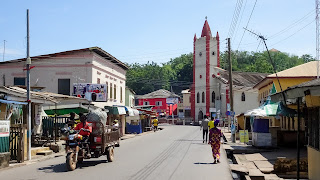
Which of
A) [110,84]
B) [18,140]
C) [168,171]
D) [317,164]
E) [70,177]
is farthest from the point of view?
[110,84]

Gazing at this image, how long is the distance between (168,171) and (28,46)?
8.92 meters

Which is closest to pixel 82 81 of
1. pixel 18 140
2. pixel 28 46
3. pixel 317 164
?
pixel 28 46

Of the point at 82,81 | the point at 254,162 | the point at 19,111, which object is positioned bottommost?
the point at 254,162

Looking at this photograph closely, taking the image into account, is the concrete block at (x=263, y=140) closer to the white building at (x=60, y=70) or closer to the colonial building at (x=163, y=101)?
the white building at (x=60, y=70)

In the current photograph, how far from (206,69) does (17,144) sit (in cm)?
6565

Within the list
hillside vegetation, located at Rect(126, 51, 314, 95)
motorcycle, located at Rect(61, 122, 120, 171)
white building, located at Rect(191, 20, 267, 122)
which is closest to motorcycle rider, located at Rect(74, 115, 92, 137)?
motorcycle, located at Rect(61, 122, 120, 171)

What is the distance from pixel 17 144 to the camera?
1578cm

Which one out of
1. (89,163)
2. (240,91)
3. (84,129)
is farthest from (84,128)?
(240,91)

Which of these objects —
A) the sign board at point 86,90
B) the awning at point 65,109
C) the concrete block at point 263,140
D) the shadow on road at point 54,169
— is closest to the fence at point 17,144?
the shadow on road at point 54,169

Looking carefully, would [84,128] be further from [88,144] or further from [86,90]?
[86,90]

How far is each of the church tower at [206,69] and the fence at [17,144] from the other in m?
63.9

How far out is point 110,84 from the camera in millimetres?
40125

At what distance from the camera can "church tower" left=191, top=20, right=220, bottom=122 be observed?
7919 centimetres

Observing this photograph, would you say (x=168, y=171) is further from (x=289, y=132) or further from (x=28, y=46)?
(x=289, y=132)
